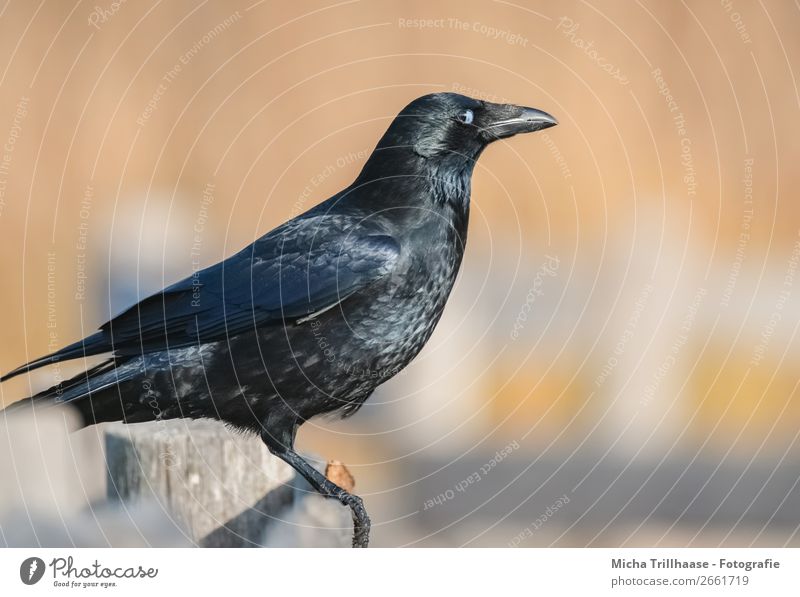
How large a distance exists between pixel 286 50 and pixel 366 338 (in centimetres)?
207

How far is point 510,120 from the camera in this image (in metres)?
2.94

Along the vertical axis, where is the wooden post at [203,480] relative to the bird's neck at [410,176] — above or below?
below

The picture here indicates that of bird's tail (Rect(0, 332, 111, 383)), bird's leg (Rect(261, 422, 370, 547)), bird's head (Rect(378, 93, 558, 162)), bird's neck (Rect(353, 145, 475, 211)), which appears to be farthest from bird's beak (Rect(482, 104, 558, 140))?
bird's tail (Rect(0, 332, 111, 383))

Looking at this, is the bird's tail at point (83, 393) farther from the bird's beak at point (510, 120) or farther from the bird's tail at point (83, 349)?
the bird's beak at point (510, 120)

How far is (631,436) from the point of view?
635 centimetres

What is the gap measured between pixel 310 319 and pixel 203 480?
1019mm

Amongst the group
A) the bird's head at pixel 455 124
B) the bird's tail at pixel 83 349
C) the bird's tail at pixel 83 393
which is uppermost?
the bird's head at pixel 455 124

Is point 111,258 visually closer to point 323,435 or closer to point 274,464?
point 274,464

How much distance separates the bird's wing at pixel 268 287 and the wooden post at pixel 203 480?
733mm

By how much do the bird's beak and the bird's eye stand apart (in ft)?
0.17

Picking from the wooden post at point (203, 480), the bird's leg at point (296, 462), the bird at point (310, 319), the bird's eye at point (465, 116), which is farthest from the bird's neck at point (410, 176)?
the wooden post at point (203, 480)

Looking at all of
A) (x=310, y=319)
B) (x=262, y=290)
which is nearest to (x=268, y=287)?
Result: (x=262, y=290)

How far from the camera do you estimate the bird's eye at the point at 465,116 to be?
114 inches
